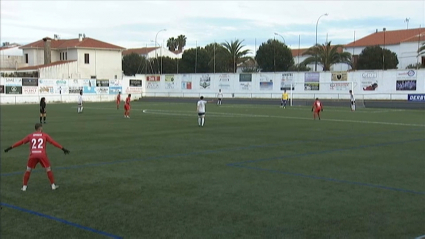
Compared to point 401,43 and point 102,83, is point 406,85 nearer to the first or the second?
point 401,43

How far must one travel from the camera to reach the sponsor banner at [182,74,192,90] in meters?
71.5

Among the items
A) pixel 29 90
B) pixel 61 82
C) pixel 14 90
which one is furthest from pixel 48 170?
pixel 61 82

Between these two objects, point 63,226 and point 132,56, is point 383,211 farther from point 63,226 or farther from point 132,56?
point 132,56

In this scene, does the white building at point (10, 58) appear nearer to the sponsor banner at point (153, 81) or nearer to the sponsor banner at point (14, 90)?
the sponsor banner at point (153, 81)

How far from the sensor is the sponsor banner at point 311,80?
59000 mm

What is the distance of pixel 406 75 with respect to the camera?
172 ft

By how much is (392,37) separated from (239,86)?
32.9 m

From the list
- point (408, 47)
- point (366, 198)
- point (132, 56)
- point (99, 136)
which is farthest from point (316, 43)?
point (366, 198)

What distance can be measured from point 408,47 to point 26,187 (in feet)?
246

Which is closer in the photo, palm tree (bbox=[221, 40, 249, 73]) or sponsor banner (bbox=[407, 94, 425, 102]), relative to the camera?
sponsor banner (bbox=[407, 94, 425, 102])

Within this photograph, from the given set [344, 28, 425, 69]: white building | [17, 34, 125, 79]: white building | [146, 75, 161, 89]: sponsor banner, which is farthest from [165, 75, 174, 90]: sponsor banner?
[344, 28, 425, 69]: white building

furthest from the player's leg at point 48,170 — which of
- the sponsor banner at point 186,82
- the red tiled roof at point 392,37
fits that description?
the red tiled roof at point 392,37

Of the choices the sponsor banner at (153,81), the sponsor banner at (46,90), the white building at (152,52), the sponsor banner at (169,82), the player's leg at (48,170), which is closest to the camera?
the player's leg at (48,170)

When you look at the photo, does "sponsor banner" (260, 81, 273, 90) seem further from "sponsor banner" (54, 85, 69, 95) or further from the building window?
the building window
